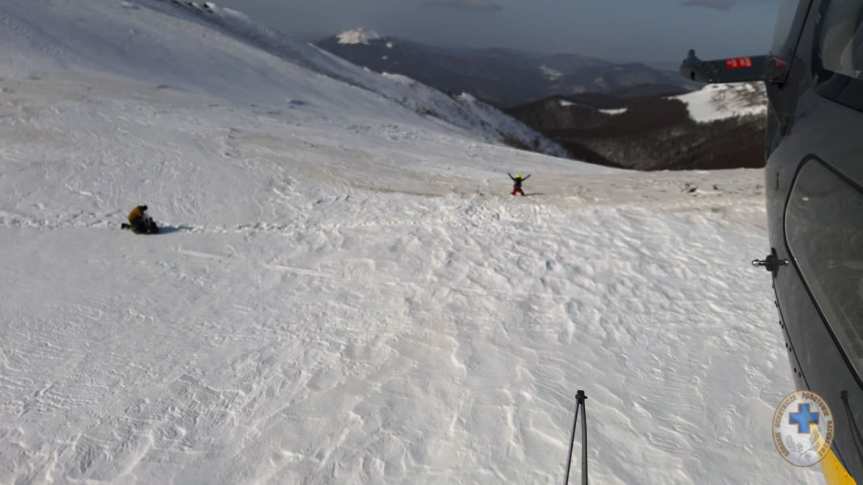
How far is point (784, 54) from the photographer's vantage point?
3.23 meters

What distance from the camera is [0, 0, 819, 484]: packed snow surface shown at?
5668 mm

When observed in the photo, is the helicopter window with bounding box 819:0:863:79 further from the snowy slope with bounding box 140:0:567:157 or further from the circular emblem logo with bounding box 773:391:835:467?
the snowy slope with bounding box 140:0:567:157

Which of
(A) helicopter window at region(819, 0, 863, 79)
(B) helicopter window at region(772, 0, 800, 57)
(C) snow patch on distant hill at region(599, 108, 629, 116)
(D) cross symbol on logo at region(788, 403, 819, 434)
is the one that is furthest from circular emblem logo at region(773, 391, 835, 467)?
(C) snow patch on distant hill at region(599, 108, 629, 116)

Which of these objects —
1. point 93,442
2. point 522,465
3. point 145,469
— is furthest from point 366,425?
point 93,442

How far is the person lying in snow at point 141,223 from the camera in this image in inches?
455

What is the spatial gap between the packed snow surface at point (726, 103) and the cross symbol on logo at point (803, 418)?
124 m

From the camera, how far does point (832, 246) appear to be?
2186mm

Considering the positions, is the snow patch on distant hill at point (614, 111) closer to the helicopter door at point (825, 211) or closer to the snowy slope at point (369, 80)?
the snowy slope at point (369, 80)

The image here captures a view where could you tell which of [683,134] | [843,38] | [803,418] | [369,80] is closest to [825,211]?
[803,418]

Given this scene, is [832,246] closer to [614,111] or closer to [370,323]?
[370,323]

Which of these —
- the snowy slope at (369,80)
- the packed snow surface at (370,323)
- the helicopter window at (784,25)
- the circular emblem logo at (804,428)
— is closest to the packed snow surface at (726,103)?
the snowy slope at (369,80)

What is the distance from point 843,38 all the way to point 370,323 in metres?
6.76

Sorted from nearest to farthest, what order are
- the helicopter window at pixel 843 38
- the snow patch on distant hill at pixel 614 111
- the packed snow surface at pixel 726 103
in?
the helicopter window at pixel 843 38, the packed snow surface at pixel 726 103, the snow patch on distant hill at pixel 614 111

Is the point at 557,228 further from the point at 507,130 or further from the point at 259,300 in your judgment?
the point at 507,130
